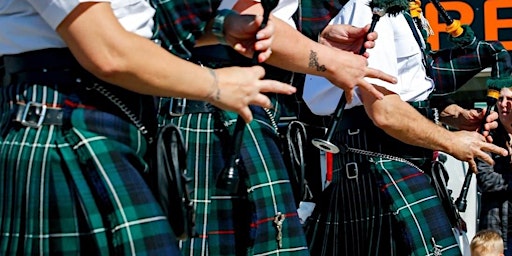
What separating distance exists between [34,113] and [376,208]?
1.88 metres

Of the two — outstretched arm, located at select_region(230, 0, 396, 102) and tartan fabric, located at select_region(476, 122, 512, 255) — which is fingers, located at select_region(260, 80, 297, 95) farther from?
tartan fabric, located at select_region(476, 122, 512, 255)

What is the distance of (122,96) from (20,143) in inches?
11.5

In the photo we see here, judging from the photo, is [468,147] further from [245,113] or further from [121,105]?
[121,105]

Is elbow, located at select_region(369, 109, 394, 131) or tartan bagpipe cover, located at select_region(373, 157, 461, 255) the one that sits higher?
elbow, located at select_region(369, 109, 394, 131)

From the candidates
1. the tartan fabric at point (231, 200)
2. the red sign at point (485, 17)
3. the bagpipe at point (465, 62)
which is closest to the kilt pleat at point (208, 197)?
the tartan fabric at point (231, 200)

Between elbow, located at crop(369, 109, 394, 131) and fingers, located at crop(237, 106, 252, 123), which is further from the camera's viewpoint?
elbow, located at crop(369, 109, 394, 131)

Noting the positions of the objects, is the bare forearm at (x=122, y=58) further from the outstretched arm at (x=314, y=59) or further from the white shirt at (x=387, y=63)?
the white shirt at (x=387, y=63)

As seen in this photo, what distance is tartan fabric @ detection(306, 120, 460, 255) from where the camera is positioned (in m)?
3.96

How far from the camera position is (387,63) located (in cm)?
386

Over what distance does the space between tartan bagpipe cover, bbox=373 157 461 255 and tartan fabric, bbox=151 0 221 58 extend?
143 centimetres

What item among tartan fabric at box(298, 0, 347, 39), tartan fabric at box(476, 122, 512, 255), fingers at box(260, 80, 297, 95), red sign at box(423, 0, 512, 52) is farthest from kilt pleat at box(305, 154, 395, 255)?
red sign at box(423, 0, 512, 52)

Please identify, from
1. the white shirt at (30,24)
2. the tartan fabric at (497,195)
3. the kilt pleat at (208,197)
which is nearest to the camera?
the white shirt at (30,24)

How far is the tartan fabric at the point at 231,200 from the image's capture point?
320 cm

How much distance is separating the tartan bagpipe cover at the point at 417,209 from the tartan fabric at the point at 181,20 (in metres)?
1.43
